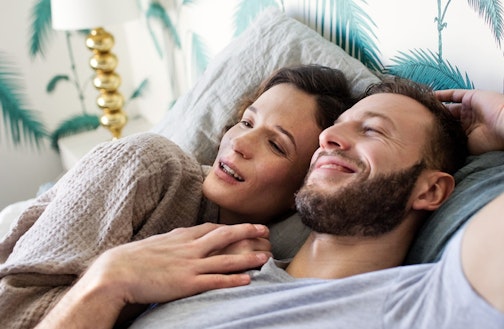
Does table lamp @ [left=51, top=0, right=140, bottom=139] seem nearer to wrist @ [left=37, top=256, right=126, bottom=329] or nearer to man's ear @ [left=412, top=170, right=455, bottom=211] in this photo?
wrist @ [left=37, top=256, right=126, bottom=329]

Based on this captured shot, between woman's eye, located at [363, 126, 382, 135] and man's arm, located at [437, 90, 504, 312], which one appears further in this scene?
woman's eye, located at [363, 126, 382, 135]

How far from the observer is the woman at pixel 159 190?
1.00m

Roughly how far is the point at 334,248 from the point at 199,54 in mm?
1279

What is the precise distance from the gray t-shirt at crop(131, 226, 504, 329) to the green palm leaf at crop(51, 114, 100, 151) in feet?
5.64

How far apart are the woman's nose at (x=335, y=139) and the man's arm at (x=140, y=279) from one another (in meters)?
0.23

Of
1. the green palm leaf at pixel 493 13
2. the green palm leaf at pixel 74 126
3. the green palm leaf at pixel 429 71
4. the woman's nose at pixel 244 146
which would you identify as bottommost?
the green palm leaf at pixel 74 126

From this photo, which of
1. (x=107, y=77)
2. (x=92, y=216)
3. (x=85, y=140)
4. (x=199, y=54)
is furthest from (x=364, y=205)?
(x=85, y=140)

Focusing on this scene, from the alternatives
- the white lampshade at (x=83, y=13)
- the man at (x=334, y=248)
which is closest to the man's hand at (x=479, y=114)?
the man at (x=334, y=248)

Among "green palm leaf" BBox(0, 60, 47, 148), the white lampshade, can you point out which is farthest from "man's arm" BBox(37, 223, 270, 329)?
"green palm leaf" BBox(0, 60, 47, 148)

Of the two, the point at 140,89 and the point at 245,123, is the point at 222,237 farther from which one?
the point at 140,89

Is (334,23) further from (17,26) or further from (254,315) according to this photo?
(17,26)

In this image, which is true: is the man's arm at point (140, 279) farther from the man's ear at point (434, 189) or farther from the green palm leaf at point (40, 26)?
the green palm leaf at point (40, 26)

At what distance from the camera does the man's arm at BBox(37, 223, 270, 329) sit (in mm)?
893

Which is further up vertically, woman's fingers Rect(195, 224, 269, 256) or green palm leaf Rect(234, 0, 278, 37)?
green palm leaf Rect(234, 0, 278, 37)
